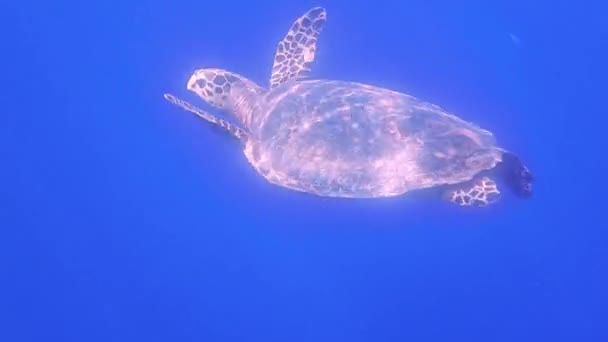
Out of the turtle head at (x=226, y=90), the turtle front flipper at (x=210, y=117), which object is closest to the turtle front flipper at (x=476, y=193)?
the turtle front flipper at (x=210, y=117)

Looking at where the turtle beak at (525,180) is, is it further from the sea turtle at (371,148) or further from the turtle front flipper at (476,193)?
the turtle front flipper at (476,193)

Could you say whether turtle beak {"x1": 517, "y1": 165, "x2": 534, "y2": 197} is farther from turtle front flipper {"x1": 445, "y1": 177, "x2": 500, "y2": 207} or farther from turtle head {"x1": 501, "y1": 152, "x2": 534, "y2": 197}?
turtle front flipper {"x1": 445, "y1": 177, "x2": 500, "y2": 207}

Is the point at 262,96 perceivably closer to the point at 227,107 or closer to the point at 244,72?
the point at 227,107

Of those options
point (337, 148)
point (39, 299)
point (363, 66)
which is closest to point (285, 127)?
point (337, 148)

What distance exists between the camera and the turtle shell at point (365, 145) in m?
5.55

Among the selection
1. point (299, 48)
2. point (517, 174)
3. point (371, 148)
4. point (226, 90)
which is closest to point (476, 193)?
point (517, 174)

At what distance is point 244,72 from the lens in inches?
351

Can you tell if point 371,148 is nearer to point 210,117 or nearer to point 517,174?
point 517,174

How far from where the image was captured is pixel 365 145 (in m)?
5.77

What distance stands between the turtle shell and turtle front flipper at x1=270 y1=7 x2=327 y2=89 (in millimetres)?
1320

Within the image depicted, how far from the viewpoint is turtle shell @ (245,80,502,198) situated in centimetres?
555

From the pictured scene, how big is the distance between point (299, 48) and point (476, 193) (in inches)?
129

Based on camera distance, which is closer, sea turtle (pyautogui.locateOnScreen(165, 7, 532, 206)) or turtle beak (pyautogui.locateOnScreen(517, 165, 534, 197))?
sea turtle (pyautogui.locateOnScreen(165, 7, 532, 206))

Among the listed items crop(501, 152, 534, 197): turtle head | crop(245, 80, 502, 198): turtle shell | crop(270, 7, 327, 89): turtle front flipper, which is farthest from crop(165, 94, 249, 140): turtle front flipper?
crop(501, 152, 534, 197): turtle head
